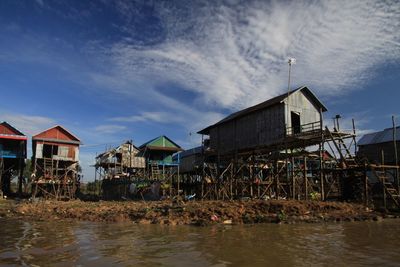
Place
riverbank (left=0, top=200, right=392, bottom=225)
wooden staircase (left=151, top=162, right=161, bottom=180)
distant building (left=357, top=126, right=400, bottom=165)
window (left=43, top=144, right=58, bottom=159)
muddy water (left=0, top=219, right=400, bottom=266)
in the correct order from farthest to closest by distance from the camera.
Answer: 1. wooden staircase (left=151, top=162, right=161, bottom=180)
2. distant building (left=357, top=126, right=400, bottom=165)
3. window (left=43, top=144, right=58, bottom=159)
4. riverbank (left=0, top=200, right=392, bottom=225)
5. muddy water (left=0, top=219, right=400, bottom=266)

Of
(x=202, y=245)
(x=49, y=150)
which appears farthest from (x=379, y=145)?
(x=202, y=245)

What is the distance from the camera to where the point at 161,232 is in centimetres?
1528

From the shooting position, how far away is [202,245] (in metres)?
12.0

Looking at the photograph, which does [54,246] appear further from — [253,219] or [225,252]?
[253,219]

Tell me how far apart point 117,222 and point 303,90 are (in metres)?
18.2

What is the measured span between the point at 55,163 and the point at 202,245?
37.3 metres

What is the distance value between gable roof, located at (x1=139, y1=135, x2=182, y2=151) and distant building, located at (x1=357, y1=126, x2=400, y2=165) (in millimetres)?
23475

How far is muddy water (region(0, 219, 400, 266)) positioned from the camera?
9.59 meters

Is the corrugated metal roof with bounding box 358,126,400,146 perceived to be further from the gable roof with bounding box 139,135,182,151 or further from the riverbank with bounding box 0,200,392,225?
the riverbank with bounding box 0,200,392,225

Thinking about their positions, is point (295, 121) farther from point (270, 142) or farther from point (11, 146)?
point (11, 146)

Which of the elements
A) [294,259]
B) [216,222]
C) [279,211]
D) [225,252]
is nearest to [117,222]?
[216,222]

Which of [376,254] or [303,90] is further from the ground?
[303,90]

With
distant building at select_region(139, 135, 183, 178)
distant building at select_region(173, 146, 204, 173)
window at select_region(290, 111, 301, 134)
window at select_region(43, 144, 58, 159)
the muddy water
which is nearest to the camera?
the muddy water

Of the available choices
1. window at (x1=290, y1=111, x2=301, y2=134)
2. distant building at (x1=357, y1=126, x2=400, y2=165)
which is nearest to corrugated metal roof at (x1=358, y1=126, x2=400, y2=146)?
distant building at (x1=357, y1=126, x2=400, y2=165)
